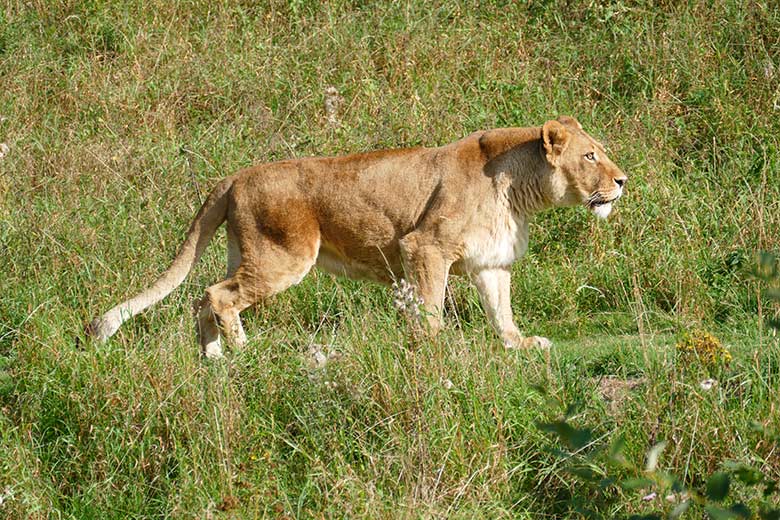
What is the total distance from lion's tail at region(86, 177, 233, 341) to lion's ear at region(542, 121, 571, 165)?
194cm

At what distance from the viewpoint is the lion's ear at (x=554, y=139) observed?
7.42 metres

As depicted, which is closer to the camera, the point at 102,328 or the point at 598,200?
the point at 102,328

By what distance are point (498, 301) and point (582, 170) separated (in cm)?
95

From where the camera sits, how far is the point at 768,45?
1062 centimetres

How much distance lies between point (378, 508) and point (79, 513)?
1.53 meters

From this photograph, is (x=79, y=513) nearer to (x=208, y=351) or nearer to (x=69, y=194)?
(x=208, y=351)

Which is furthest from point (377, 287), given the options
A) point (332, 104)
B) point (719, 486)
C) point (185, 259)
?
point (719, 486)

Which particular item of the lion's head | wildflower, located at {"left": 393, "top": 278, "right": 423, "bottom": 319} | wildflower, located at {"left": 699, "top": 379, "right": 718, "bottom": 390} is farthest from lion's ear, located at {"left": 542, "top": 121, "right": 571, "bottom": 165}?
wildflower, located at {"left": 699, "top": 379, "right": 718, "bottom": 390}

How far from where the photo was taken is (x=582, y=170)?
7.55 metres

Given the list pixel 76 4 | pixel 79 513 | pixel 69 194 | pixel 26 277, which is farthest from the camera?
pixel 76 4

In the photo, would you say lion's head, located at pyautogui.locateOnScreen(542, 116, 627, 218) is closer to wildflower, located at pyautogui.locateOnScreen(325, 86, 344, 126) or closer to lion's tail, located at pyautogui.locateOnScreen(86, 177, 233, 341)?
lion's tail, located at pyautogui.locateOnScreen(86, 177, 233, 341)

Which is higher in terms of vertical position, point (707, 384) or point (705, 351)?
point (707, 384)

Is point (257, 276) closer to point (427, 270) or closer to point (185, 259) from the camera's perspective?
point (185, 259)

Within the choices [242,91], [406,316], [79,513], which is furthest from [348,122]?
[79,513]
